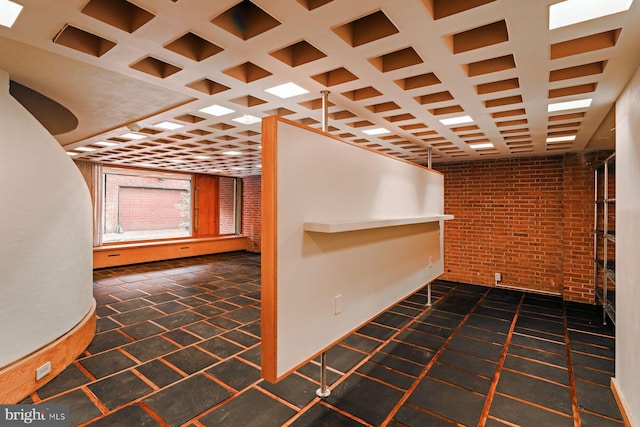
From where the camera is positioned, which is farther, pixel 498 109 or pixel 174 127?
pixel 174 127

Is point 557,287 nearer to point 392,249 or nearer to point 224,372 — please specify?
point 392,249

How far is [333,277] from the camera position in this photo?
2252 mm

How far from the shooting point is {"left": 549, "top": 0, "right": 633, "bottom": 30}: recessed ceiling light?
4.60 ft

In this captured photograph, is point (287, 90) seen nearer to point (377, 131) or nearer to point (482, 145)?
point (377, 131)

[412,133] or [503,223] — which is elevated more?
[412,133]

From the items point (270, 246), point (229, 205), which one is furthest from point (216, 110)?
point (229, 205)

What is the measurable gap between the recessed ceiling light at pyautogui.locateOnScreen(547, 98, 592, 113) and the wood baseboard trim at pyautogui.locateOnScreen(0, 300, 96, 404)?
4.66 meters

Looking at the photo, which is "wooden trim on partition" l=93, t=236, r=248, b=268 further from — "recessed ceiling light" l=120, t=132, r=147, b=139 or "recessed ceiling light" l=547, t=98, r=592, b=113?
"recessed ceiling light" l=547, t=98, r=592, b=113

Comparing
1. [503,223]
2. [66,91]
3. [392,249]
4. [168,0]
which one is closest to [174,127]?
[66,91]

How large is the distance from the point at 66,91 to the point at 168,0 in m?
2.14

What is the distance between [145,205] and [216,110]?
722 cm

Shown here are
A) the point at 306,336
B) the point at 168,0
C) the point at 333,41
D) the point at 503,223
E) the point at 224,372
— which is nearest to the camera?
the point at 168,0

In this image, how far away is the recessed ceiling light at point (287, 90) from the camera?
2428 mm

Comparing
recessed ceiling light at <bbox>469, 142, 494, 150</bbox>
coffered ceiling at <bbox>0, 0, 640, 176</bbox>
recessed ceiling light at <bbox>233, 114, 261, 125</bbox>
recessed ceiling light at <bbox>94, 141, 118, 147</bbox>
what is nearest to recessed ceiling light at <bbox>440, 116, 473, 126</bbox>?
coffered ceiling at <bbox>0, 0, 640, 176</bbox>
